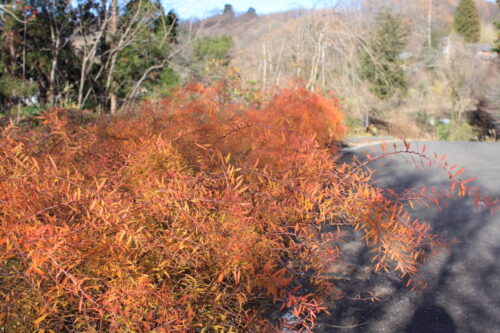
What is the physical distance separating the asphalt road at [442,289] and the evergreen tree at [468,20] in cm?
5409

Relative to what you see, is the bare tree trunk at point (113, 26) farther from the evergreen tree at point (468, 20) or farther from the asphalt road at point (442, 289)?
the evergreen tree at point (468, 20)

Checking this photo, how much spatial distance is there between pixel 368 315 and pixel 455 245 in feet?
5.64

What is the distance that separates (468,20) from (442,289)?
57318 mm

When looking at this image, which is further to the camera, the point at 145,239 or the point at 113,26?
the point at 113,26

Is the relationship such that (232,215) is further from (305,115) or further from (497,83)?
(497,83)

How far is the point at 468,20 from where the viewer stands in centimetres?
5300

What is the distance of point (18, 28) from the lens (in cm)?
892

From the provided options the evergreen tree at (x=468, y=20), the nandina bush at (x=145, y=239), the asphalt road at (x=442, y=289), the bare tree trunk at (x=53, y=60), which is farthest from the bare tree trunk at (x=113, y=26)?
the evergreen tree at (x=468, y=20)

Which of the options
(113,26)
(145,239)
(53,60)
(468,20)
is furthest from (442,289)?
(468,20)

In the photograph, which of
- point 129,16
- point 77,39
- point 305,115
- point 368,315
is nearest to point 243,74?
point 129,16

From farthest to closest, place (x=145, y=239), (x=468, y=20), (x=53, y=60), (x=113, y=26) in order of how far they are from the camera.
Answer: (x=468, y=20) → (x=113, y=26) → (x=53, y=60) → (x=145, y=239)

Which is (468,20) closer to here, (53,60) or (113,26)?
(113,26)

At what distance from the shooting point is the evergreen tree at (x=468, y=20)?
2076 inches

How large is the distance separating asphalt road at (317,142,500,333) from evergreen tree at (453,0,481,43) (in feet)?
177
